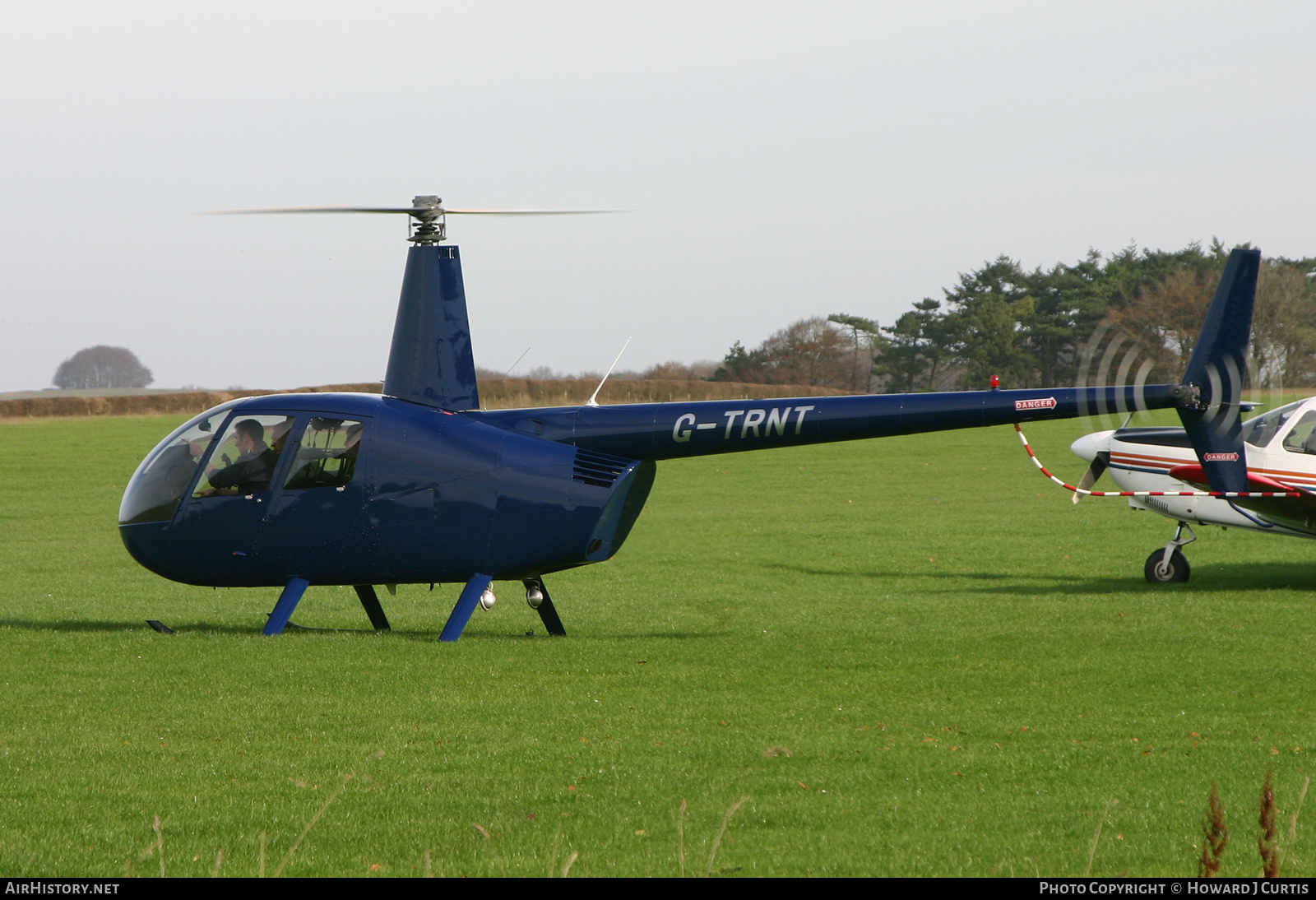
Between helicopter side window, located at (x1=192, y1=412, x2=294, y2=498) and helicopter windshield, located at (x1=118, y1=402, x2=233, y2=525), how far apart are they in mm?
160

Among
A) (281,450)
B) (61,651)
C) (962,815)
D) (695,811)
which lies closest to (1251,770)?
(962,815)

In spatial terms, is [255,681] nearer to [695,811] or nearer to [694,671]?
[694,671]

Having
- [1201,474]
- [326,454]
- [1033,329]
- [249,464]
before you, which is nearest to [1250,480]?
[1201,474]

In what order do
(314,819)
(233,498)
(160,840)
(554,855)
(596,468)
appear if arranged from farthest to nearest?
(233,498)
(596,468)
(554,855)
(314,819)
(160,840)

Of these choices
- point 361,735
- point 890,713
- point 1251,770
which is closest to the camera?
point 1251,770

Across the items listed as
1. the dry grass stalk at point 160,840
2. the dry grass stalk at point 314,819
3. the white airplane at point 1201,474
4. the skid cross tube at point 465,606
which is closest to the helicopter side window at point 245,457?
the skid cross tube at point 465,606

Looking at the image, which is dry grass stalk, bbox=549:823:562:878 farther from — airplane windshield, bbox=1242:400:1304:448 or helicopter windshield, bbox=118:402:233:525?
airplane windshield, bbox=1242:400:1304:448

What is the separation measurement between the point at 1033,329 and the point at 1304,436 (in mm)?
49200

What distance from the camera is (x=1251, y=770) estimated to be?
6.78 meters

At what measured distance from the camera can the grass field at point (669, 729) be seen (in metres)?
5.52

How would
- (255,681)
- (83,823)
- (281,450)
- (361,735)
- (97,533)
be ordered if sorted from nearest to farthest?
(83,823) → (361,735) → (255,681) → (281,450) → (97,533)

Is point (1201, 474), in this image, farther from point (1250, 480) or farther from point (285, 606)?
point (285, 606)

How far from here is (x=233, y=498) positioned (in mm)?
11695
